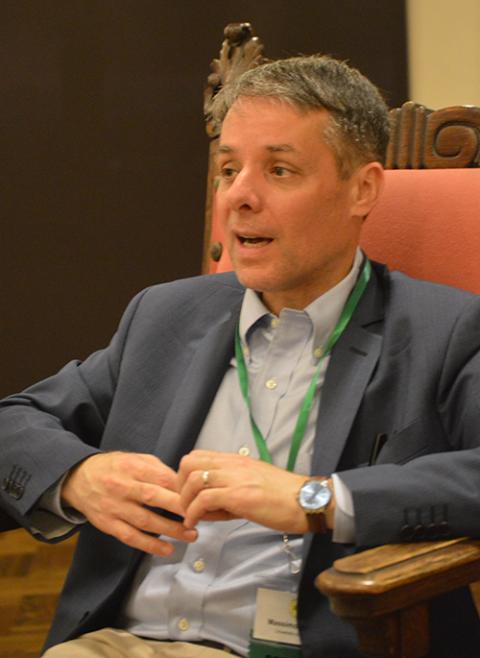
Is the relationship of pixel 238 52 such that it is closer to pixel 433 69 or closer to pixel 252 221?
pixel 252 221

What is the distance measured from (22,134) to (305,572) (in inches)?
114

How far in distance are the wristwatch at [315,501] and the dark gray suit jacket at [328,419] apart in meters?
0.04

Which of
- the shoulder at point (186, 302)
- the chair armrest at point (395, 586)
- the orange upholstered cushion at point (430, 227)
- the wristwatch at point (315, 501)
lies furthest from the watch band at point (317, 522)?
the orange upholstered cushion at point (430, 227)

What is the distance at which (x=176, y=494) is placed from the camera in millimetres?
1537

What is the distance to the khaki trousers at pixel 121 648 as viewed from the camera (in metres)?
1.61

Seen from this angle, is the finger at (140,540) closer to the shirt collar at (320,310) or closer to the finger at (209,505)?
the finger at (209,505)

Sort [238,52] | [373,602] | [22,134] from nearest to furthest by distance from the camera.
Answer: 1. [373,602]
2. [238,52]
3. [22,134]

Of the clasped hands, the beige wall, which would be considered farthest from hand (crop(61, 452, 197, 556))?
the beige wall

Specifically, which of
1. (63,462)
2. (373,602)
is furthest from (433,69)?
(373,602)

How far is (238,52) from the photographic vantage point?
2342 mm

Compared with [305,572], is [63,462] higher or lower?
higher

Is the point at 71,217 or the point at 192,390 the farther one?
the point at 71,217

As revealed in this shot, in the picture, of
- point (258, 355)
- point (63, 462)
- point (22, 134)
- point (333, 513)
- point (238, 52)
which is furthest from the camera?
point (22, 134)

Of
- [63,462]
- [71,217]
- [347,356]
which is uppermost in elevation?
[347,356]
